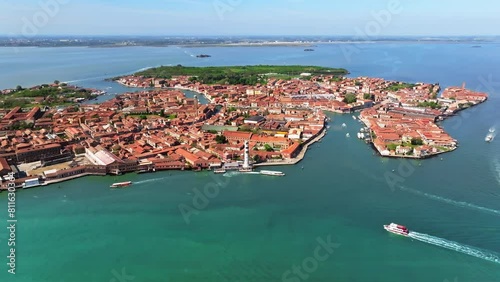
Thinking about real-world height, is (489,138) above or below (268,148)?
above

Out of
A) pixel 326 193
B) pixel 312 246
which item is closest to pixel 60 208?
pixel 312 246

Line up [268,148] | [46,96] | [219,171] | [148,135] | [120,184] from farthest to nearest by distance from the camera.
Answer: [46,96] < [148,135] < [268,148] < [219,171] < [120,184]

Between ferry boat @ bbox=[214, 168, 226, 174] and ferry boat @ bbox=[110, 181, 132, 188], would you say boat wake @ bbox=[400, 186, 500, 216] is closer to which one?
ferry boat @ bbox=[214, 168, 226, 174]

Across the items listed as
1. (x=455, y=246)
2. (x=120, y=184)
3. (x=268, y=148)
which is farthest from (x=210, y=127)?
(x=455, y=246)

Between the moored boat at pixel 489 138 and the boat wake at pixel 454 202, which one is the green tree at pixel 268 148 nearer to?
the boat wake at pixel 454 202

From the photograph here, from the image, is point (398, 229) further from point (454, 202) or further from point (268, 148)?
point (268, 148)

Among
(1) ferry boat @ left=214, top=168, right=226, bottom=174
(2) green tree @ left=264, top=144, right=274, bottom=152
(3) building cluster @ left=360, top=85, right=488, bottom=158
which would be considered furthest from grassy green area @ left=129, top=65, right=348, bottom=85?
(1) ferry boat @ left=214, top=168, right=226, bottom=174

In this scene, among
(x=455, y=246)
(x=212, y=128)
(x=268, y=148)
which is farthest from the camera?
(x=212, y=128)
